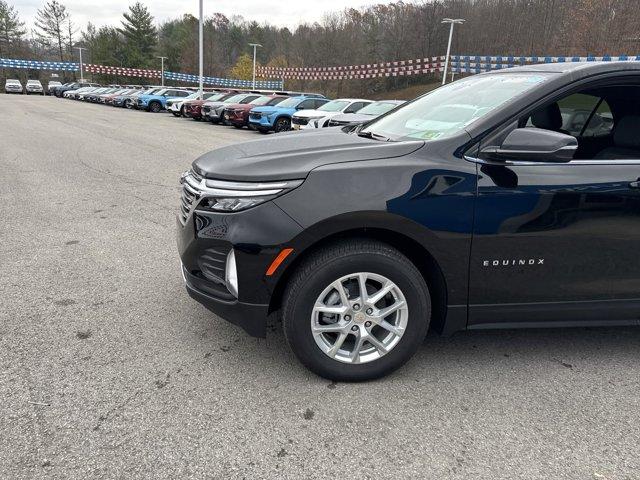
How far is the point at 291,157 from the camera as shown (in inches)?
108

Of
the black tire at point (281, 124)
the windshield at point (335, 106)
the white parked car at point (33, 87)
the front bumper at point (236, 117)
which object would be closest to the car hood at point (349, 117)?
the windshield at point (335, 106)

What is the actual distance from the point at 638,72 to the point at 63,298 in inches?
161

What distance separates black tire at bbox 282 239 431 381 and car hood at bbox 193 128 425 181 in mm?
457

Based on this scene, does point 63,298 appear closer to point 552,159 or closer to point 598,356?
point 552,159

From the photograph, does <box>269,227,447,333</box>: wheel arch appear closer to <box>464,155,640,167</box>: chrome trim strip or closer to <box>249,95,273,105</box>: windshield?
<box>464,155,640,167</box>: chrome trim strip

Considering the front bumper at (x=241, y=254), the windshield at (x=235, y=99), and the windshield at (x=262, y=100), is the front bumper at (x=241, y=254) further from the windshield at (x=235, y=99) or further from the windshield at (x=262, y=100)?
the windshield at (x=235, y=99)

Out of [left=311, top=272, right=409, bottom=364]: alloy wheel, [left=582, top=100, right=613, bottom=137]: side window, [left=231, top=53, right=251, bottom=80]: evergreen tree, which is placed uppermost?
[left=231, top=53, right=251, bottom=80]: evergreen tree

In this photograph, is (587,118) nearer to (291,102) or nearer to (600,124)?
(600,124)

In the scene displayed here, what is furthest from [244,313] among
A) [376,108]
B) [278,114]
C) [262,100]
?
[262,100]

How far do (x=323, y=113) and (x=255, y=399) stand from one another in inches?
595

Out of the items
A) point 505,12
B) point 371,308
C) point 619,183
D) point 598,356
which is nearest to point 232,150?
point 371,308

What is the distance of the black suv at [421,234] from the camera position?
2605 millimetres

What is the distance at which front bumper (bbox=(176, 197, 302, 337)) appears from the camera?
2.57 metres

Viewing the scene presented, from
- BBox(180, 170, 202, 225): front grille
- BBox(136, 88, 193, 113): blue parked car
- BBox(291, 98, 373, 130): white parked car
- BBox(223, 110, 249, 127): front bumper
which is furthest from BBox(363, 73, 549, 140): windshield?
BBox(136, 88, 193, 113): blue parked car
